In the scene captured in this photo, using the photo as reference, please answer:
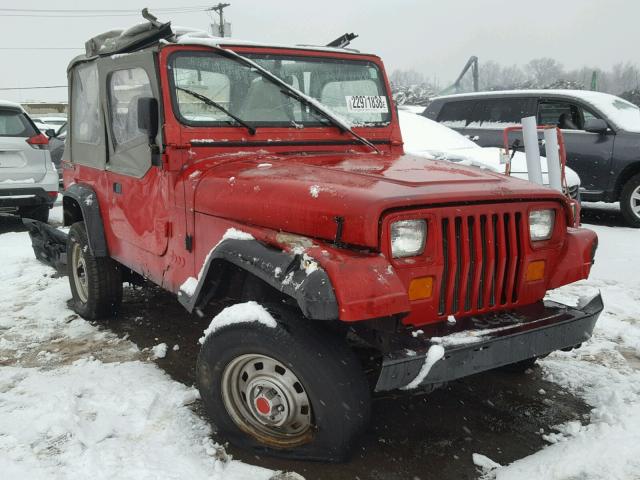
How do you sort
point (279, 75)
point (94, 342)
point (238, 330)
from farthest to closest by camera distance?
point (94, 342), point (279, 75), point (238, 330)

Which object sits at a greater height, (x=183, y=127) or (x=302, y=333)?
(x=183, y=127)

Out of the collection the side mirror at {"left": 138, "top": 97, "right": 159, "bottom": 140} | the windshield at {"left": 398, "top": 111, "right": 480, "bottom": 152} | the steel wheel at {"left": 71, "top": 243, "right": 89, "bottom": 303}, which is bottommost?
the steel wheel at {"left": 71, "top": 243, "right": 89, "bottom": 303}

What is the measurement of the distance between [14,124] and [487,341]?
799cm

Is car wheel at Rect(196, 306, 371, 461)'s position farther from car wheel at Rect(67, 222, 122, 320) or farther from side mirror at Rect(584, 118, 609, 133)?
side mirror at Rect(584, 118, 609, 133)

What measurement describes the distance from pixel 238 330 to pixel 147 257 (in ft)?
4.63

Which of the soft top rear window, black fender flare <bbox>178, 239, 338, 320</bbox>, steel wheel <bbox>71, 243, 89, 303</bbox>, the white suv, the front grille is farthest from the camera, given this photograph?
the soft top rear window

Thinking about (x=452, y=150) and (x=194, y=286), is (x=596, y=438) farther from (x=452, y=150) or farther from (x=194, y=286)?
(x=452, y=150)

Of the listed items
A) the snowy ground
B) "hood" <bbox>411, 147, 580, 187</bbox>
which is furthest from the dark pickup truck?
the snowy ground

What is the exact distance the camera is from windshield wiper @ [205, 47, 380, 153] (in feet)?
11.6

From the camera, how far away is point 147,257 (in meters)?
3.79

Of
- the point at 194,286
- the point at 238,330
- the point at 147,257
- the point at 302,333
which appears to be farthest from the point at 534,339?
the point at 147,257

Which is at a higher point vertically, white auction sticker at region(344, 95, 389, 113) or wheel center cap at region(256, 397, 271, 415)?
white auction sticker at region(344, 95, 389, 113)

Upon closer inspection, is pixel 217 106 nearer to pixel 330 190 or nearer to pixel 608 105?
pixel 330 190

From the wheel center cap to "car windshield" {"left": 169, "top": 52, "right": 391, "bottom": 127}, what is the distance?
5.47 feet
